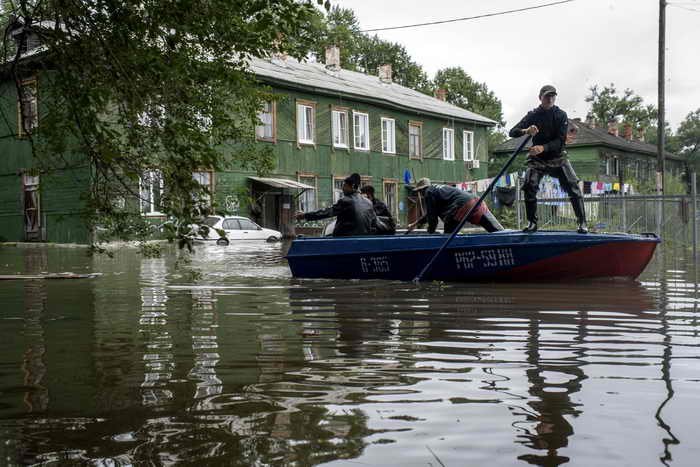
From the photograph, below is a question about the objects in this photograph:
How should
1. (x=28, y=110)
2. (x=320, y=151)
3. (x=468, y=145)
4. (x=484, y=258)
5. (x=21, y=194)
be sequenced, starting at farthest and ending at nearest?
(x=468, y=145) < (x=320, y=151) < (x=21, y=194) < (x=484, y=258) < (x=28, y=110)

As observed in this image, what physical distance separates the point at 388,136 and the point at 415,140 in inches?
90.6

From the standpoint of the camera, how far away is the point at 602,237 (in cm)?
1069

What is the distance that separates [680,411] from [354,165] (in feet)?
110

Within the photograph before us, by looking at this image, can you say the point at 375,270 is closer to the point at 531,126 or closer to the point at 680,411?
the point at 531,126

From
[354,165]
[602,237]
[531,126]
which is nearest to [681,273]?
[602,237]

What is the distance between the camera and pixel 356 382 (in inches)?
179

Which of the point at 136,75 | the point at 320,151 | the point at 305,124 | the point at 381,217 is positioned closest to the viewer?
the point at 136,75

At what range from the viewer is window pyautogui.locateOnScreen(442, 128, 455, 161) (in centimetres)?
4326

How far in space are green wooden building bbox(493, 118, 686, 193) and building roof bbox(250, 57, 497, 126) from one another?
48.2 ft

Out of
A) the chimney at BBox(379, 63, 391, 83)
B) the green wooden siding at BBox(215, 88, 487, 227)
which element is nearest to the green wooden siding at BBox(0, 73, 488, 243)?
the green wooden siding at BBox(215, 88, 487, 227)

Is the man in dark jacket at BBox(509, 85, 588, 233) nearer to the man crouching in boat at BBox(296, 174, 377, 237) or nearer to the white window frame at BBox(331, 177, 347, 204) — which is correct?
the man crouching in boat at BBox(296, 174, 377, 237)

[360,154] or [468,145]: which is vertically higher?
[468,145]

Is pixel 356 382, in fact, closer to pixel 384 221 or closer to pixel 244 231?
pixel 384 221

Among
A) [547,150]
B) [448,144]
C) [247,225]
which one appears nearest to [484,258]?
[547,150]
